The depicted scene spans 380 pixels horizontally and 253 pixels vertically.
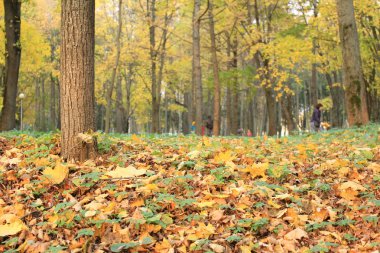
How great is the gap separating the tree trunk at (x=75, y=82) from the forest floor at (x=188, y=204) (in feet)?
0.93

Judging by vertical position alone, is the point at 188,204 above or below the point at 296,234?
above

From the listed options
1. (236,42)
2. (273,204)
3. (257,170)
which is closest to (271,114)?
(236,42)

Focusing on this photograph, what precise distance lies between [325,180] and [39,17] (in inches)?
1227

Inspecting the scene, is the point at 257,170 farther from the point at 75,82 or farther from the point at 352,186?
the point at 75,82

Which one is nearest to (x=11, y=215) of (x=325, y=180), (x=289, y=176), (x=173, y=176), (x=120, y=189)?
(x=120, y=189)

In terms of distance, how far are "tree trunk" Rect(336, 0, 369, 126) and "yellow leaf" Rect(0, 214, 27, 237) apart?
11224 millimetres

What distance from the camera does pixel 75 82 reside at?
5320 mm

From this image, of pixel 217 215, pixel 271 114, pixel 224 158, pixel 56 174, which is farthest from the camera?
pixel 271 114

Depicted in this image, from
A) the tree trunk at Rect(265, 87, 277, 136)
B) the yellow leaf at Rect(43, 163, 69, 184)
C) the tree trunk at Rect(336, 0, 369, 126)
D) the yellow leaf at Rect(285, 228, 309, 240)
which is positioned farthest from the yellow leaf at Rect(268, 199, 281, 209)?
the tree trunk at Rect(265, 87, 277, 136)

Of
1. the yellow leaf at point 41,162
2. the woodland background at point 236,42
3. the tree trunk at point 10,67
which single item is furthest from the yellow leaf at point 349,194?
the tree trunk at point 10,67

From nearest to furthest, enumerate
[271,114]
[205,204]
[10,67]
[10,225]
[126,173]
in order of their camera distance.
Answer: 1. [10,225]
2. [205,204]
3. [126,173]
4. [10,67]
5. [271,114]

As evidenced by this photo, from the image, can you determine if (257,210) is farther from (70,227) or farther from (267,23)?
(267,23)

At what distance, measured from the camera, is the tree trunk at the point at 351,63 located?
1204 cm

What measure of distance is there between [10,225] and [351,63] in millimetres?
11398
